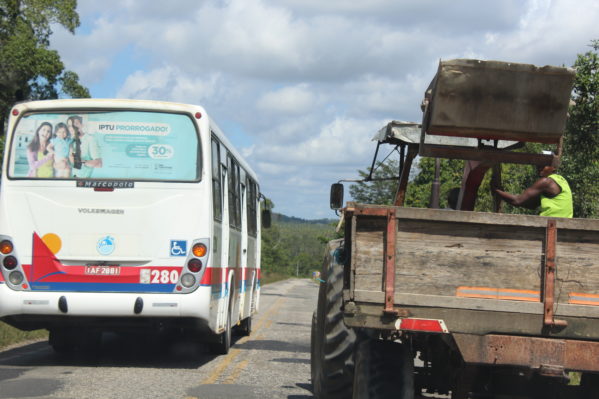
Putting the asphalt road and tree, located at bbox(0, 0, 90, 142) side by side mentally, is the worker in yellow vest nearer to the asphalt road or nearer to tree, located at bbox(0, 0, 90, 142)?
the asphalt road

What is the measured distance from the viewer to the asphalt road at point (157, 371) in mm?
9094

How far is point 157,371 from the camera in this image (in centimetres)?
1085

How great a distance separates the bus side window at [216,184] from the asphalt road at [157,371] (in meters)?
2.04

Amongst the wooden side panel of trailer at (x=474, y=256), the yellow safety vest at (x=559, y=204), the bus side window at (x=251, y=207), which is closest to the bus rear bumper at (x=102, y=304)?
the yellow safety vest at (x=559, y=204)

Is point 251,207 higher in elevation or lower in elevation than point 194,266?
higher

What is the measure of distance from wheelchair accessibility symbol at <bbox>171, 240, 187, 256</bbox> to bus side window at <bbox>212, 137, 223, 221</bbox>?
0.82 metres

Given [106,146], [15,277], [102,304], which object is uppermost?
[106,146]

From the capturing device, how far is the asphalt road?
9.09m

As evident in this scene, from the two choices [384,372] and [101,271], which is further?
[101,271]

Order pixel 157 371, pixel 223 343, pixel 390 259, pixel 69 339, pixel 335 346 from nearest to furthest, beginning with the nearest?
1. pixel 390 259
2. pixel 335 346
3. pixel 157 371
4. pixel 69 339
5. pixel 223 343

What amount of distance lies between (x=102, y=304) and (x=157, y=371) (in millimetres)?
1108

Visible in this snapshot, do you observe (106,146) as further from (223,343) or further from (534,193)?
(534,193)

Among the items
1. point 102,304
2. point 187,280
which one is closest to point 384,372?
point 187,280

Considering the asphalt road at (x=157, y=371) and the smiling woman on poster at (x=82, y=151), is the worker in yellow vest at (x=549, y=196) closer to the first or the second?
the asphalt road at (x=157, y=371)
